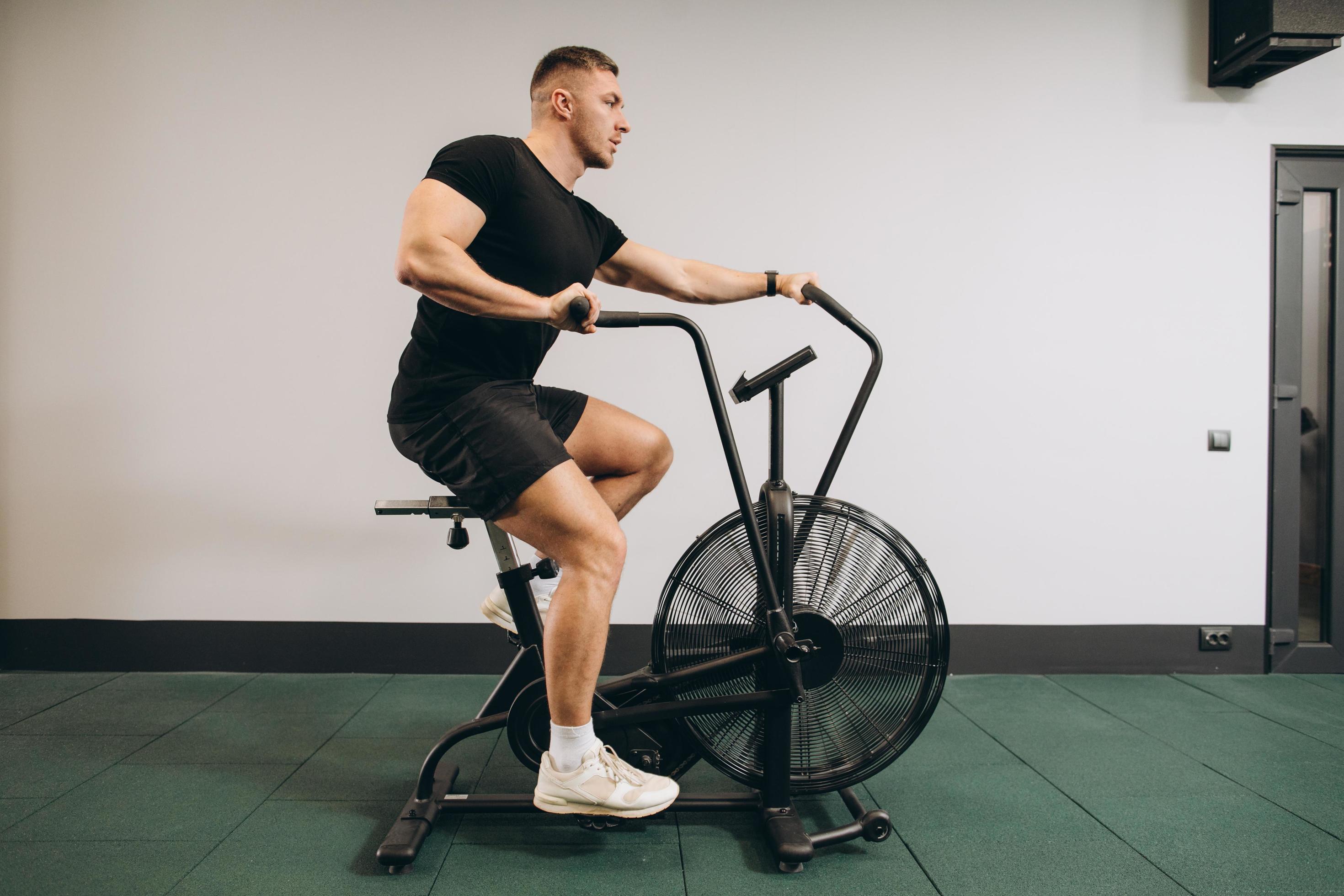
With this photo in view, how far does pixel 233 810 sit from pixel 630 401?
163cm

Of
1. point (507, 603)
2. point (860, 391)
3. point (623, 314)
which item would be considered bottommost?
point (507, 603)

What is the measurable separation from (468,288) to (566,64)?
0.65m

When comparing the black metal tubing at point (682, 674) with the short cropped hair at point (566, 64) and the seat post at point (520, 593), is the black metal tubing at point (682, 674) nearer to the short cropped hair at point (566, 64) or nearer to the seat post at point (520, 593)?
the seat post at point (520, 593)

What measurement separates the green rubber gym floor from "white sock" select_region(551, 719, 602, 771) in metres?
0.22

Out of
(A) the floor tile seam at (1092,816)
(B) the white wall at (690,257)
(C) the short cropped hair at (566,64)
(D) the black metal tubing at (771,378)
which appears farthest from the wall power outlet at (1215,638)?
(C) the short cropped hair at (566,64)

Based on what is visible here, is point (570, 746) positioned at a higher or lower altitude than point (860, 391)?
lower

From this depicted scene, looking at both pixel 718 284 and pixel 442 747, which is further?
pixel 718 284

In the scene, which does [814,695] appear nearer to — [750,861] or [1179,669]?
[750,861]

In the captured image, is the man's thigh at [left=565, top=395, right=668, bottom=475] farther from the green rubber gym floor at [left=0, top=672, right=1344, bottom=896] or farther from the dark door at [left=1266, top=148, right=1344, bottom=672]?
the dark door at [left=1266, top=148, right=1344, bottom=672]

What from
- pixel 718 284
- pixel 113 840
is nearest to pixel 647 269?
pixel 718 284

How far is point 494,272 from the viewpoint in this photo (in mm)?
1601

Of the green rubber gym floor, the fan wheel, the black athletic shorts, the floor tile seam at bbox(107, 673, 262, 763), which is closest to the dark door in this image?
the green rubber gym floor

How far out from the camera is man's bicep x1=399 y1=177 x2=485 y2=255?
140 cm

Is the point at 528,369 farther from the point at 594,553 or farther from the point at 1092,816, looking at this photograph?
the point at 1092,816
